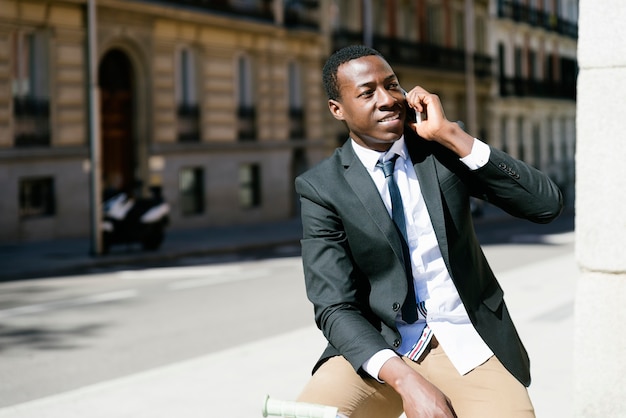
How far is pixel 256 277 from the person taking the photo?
15188 millimetres

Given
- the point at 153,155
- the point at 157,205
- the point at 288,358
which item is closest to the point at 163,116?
the point at 153,155

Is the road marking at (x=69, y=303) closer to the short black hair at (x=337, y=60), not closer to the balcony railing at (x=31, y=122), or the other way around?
the short black hair at (x=337, y=60)

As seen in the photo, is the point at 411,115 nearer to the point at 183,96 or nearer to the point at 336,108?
the point at 336,108

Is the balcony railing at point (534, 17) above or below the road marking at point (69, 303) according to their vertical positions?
above

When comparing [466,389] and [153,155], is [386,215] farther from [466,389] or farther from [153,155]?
[153,155]

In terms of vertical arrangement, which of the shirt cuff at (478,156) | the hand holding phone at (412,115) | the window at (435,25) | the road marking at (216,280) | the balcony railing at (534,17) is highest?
the balcony railing at (534,17)

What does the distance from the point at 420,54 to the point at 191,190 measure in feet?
54.5

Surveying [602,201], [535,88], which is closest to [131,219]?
[602,201]

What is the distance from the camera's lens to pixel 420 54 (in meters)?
41.2

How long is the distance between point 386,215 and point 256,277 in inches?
489

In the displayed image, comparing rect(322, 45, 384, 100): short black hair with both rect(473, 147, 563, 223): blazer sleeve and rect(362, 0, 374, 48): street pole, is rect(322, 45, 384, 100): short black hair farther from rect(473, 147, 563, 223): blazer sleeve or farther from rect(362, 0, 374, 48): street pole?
rect(362, 0, 374, 48): street pole

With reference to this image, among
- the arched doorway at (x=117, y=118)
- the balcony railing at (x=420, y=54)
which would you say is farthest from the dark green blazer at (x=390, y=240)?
the balcony railing at (x=420, y=54)

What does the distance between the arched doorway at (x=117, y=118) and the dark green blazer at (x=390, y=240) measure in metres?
22.9

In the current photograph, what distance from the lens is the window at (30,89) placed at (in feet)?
73.4
